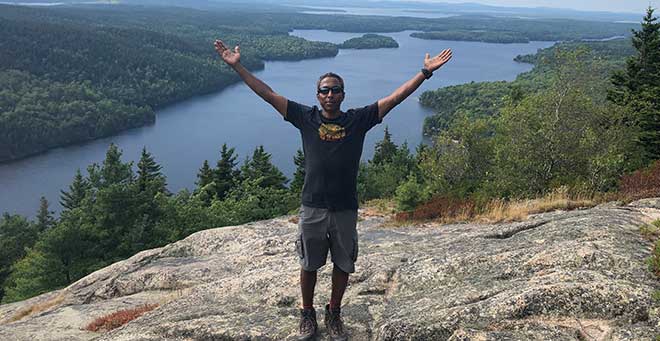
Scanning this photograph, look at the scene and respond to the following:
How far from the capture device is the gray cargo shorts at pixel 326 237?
507 cm

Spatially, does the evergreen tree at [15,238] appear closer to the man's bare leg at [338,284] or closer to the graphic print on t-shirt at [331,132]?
the man's bare leg at [338,284]

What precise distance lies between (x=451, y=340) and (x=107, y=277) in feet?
27.7

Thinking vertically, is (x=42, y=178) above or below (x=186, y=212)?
below

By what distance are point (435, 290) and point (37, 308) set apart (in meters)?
8.75

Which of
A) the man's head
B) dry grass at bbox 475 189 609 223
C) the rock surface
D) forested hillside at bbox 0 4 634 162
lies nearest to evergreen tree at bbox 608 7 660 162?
dry grass at bbox 475 189 609 223

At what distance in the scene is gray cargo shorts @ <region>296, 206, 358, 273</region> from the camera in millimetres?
5070

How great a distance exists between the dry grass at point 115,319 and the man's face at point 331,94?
4.54 meters

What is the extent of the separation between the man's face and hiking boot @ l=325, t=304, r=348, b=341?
219cm

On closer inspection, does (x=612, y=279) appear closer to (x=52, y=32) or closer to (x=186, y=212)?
(x=186, y=212)

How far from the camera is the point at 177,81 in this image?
14362 centimetres

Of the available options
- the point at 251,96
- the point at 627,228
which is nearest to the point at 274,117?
the point at 251,96

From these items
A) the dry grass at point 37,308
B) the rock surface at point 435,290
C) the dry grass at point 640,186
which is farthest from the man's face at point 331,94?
the dry grass at point 37,308

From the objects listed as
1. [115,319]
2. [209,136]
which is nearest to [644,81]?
[115,319]

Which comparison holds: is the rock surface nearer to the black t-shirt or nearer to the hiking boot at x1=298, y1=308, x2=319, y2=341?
the hiking boot at x1=298, y1=308, x2=319, y2=341
